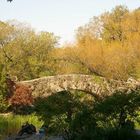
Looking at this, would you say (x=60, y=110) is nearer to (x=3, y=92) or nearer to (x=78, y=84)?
(x=3, y=92)

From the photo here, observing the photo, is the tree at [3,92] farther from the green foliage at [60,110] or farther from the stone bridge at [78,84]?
the green foliage at [60,110]

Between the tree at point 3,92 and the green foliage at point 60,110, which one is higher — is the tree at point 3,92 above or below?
above

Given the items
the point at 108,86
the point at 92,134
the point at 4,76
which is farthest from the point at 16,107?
the point at 92,134

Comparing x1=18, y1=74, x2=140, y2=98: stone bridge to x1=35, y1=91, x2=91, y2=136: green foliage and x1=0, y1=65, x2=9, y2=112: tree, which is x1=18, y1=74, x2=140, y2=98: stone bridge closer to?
x1=0, y1=65, x2=9, y2=112: tree

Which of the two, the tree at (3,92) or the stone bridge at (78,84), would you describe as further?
the stone bridge at (78,84)

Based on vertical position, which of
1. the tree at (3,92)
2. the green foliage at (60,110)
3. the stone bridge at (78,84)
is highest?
the stone bridge at (78,84)

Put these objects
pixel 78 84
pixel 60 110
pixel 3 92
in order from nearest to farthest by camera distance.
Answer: pixel 60 110 < pixel 3 92 < pixel 78 84

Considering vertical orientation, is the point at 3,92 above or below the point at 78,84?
below

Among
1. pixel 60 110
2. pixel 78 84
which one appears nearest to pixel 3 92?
pixel 78 84

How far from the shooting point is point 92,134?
11398 millimetres

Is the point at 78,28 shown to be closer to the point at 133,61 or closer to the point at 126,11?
the point at 126,11

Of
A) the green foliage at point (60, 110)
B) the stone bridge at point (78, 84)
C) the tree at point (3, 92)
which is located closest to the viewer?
the green foliage at point (60, 110)

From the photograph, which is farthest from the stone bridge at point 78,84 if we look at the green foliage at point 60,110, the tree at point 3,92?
the green foliage at point 60,110

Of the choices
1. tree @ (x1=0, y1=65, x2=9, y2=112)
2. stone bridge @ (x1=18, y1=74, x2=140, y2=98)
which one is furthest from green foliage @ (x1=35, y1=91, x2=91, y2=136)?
stone bridge @ (x1=18, y1=74, x2=140, y2=98)
